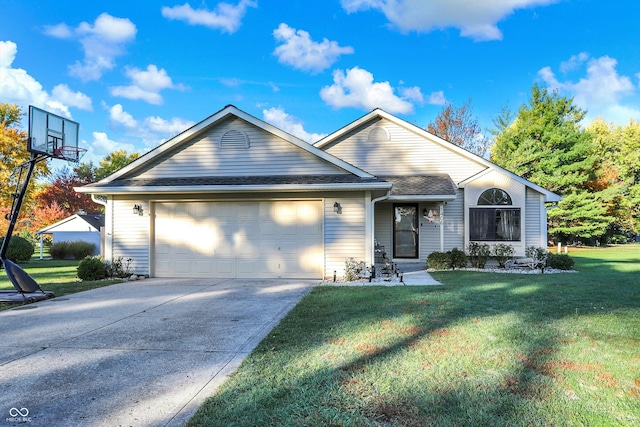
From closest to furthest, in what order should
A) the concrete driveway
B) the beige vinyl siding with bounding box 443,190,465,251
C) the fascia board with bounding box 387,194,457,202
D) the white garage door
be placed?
the concrete driveway → the white garage door → the fascia board with bounding box 387,194,457,202 → the beige vinyl siding with bounding box 443,190,465,251

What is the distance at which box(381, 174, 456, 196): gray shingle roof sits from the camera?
1259 cm

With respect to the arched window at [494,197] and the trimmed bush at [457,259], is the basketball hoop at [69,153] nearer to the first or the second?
the trimmed bush at [457,259]

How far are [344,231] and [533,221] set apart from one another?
783cm

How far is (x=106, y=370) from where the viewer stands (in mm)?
3740

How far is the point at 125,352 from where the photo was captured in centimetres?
431

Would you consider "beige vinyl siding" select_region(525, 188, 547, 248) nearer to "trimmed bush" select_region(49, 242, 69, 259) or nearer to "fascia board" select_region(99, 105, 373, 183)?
"fascia board" select_region(99, 105, 373, 183)

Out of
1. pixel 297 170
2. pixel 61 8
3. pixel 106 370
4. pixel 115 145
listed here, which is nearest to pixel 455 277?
pixel 297 170

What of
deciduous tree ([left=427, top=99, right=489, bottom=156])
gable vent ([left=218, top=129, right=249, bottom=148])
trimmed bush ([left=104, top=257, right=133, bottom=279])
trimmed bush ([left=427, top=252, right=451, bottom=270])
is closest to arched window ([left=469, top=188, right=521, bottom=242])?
trimmed bush ([left=427, top=252, right=451, bottom=270])

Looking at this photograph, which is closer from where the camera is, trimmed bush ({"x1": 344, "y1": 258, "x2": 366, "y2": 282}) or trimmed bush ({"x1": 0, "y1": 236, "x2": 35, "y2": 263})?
trimmed bush ({"x1": 344, "y1": 258, "x2": 366, "y2": 282})

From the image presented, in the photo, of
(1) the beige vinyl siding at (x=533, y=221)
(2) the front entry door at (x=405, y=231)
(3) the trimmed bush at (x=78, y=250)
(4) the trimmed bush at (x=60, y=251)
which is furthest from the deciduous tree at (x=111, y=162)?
(1) the beige vinyl siding at (x=533, y=221)

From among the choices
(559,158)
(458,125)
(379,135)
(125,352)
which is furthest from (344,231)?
(458,125)

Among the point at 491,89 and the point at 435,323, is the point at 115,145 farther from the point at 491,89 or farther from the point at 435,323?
the point at 435,323

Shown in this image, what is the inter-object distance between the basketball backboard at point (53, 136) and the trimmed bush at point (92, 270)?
339cm

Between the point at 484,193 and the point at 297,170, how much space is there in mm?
6995
